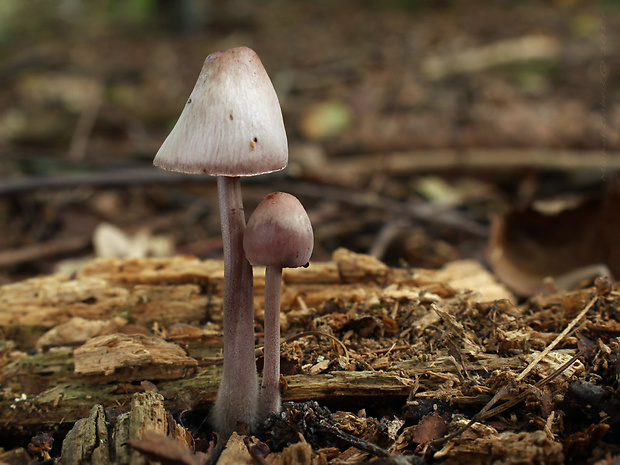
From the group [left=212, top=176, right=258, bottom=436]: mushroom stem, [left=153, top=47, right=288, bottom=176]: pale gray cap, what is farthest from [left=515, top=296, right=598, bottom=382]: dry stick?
[left=153, top=47, right=288, bottom=176]: pale gray cap

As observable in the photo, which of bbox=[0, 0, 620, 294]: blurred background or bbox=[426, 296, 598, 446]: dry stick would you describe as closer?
bbox=[426, 296, 598, 446]: dry stick

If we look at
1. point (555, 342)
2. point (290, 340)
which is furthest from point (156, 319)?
point (555, 342)

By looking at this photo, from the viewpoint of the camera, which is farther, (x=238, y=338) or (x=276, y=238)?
(x=238, y=338)

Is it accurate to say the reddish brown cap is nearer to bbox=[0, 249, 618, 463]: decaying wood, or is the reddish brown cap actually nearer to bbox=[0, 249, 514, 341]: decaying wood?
bbox=[0, 249, 618, 463]: decaying wood

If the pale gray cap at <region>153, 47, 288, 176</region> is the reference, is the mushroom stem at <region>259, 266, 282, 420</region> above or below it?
below

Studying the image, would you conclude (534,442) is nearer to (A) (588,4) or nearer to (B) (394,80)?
(B) (394,80)

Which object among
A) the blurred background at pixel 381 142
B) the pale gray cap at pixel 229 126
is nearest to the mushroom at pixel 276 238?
the pale gray cap at pixel 229 126

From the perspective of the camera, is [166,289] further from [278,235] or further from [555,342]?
[555,342]

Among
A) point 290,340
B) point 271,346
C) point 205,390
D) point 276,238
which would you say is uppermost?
point 276,238
